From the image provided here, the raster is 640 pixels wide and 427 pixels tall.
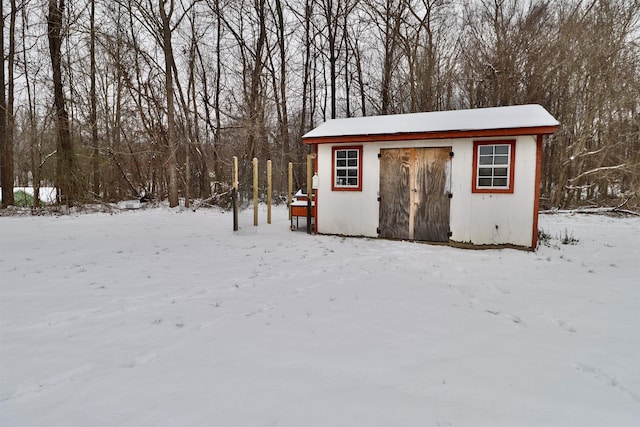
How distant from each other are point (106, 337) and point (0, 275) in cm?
312

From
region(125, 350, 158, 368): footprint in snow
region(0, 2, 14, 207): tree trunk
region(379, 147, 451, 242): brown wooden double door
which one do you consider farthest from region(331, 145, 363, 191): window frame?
region(0, 2, 14, 207): tree trunk

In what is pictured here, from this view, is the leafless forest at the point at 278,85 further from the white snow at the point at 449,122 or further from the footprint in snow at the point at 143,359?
the footprint in snow at the point at 143,359

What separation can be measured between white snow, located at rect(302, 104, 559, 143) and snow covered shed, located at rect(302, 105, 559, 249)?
0.02m

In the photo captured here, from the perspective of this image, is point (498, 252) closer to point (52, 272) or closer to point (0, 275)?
point (52, 272)

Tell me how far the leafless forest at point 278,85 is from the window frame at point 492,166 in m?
6.33

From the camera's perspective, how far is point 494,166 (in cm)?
668

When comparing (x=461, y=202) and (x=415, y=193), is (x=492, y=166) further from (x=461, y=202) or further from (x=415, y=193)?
(x=415, y=193)

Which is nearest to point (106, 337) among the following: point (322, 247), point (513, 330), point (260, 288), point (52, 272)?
point (260, 288)

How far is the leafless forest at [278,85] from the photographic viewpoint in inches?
472

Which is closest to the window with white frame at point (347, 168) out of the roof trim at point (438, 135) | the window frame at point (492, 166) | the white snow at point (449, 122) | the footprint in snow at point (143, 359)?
the roof trim at point (438, 135)

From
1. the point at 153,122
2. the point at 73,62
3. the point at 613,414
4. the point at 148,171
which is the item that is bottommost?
the point at 613,414

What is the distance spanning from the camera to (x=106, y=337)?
278 cm

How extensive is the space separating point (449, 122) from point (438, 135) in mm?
530

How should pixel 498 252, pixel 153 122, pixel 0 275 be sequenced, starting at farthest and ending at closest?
1. pixel 153 122
2. pixel 498 252
3. pixel 0 275
